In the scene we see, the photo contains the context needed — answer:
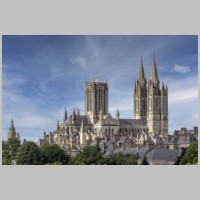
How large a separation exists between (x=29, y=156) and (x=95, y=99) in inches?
1770

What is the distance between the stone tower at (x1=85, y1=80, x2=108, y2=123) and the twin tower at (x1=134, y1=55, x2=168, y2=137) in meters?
5.07

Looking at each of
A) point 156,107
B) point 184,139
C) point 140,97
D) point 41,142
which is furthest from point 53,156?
point 140,97

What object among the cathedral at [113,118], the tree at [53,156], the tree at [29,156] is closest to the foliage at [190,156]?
the tree at [53,156]

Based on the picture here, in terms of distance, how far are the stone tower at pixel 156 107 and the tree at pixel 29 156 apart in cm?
4134

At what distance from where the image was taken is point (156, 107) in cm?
8962

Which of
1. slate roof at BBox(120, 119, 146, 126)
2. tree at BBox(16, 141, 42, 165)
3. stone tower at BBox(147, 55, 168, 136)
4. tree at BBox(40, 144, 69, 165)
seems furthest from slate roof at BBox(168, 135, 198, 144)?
stone tower at BBox(147, 55, 168, 136)

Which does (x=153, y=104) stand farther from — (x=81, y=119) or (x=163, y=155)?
(x=163, y=155)

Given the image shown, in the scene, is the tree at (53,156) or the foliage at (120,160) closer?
the foliage at (120,160)

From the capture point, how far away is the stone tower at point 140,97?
304 feet

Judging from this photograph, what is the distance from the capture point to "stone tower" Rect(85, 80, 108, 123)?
291ft

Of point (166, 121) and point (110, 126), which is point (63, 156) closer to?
point (110, 126)

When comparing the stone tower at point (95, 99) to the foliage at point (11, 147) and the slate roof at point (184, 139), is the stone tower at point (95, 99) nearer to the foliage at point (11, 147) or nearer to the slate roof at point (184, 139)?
the slate roof at point (184, 139)

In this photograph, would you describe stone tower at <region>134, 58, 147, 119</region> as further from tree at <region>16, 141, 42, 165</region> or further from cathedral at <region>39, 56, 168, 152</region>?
tree at <region>16, 141, 42, 165</region>

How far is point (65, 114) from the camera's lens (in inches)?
3391
